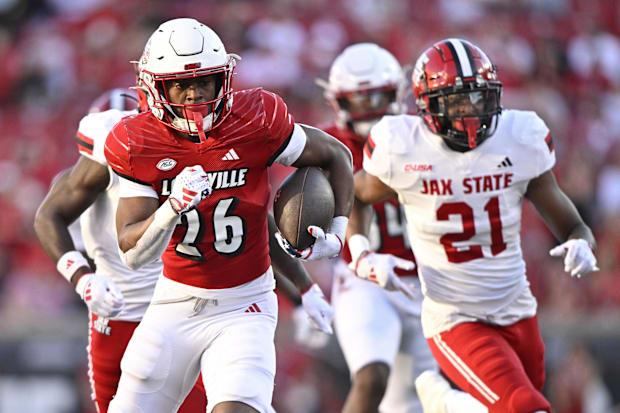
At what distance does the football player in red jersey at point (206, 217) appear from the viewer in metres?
3.45

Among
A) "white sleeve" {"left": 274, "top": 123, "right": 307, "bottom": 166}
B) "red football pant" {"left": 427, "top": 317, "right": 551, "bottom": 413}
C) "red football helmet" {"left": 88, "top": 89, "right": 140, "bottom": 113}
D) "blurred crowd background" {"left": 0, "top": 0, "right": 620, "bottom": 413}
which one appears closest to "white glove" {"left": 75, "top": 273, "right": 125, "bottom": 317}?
"white sleeve" {"left": 274, "top": 123, "right": 307, "bottom": 166}

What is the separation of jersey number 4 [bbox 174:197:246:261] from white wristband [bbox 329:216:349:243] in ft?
1.07

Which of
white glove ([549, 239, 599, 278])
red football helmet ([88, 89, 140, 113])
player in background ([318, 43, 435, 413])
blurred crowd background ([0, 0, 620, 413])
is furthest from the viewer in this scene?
blurred crowd background ([0, 0, 620, 413])

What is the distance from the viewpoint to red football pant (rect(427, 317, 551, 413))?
371cm

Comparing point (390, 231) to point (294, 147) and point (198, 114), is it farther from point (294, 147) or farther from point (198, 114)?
point (198, 114)

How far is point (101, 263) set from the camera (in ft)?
14.2

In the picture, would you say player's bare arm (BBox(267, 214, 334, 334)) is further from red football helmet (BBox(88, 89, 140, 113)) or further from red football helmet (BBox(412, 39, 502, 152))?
red football helmet (BBox(88, 89, 140, 113))

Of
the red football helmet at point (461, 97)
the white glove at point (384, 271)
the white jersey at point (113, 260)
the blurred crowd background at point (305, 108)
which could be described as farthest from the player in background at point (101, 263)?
the blurred crowd background at point (305, 108)

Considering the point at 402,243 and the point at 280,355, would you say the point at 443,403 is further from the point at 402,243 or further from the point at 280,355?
the point at 280,355

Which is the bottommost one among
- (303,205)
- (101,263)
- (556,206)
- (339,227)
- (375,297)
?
(375,297)

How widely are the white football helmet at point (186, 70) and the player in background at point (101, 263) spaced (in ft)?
2.09

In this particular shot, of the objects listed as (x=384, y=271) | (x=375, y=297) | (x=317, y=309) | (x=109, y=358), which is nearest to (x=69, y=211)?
(x=109, y=358)

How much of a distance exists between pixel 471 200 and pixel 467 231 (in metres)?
0.13

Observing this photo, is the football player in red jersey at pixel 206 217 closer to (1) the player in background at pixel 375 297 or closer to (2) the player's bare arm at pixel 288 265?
(2) the player's bare arm at pixel 288 265
